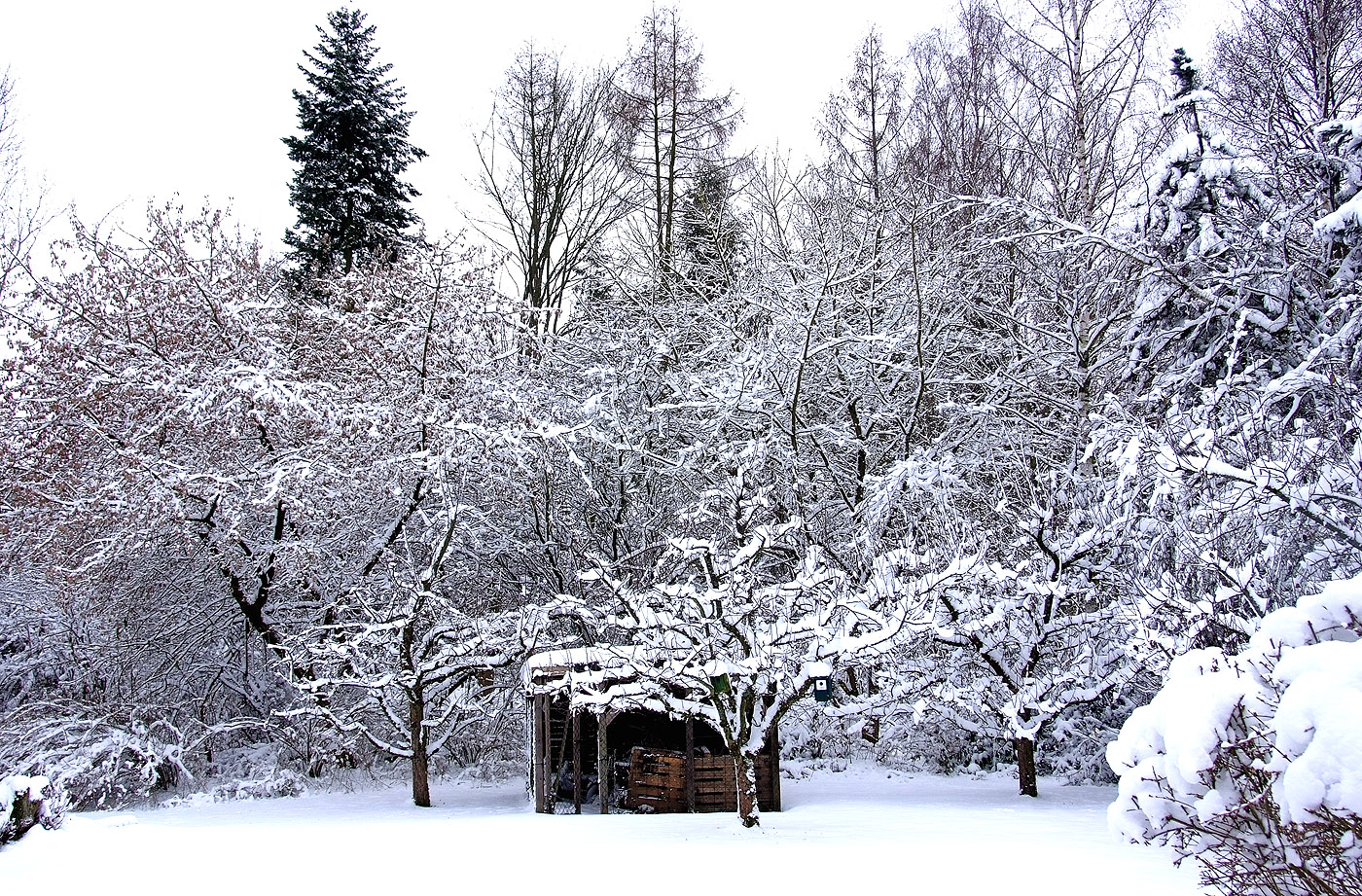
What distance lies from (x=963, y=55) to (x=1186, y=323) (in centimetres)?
937

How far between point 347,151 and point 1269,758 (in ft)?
65.5

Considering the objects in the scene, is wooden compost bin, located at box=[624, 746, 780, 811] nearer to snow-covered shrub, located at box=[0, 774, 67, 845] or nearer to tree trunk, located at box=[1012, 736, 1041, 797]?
tree trunk, located at box=[1012, 736, 1041, 797]

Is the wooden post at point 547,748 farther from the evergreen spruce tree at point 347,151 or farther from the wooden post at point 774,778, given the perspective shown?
the evergreen spruce tree at point 347,151

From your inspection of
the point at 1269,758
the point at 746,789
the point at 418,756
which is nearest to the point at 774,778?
the point at 746,789

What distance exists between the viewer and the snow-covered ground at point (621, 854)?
565 centimetres

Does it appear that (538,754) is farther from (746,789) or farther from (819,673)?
(819,673)

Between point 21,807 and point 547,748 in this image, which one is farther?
point 547,748

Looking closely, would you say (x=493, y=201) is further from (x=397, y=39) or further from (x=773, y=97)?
(x=773, y=97)

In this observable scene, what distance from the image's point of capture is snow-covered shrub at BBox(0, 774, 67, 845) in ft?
21.1

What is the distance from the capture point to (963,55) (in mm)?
16562

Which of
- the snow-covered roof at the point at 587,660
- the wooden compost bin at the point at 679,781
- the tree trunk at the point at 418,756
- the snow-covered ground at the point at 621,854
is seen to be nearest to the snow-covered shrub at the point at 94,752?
the snow-covered ground at the point at 621,854

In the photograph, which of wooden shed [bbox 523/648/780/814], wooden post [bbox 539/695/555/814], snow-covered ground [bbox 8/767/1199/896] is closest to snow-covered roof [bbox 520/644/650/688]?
wooden shed [bbox 523/648/780/814]

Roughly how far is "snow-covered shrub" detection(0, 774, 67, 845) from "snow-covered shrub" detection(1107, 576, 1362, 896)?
22.3 ft

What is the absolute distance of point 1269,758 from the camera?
10.9ft
